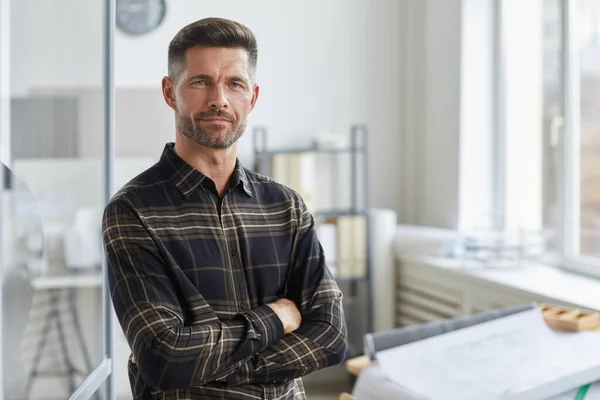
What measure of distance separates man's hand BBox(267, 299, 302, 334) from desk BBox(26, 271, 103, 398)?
1.24 ft

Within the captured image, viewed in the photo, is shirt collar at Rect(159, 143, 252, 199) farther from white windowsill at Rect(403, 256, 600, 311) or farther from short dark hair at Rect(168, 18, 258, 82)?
white windowsill at Rect(403, 256, 600, 311)

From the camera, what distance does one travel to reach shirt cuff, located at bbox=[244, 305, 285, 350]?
1.07 m

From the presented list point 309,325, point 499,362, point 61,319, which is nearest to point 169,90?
point 309,325

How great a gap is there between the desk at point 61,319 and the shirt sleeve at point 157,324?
0.69 feet

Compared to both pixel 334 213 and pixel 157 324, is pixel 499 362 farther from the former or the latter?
pixel 334 213

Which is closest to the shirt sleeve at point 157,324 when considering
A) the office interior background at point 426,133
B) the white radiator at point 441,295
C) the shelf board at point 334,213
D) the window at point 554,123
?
the office interior background at point 426,133

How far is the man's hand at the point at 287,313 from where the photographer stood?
1.11 m

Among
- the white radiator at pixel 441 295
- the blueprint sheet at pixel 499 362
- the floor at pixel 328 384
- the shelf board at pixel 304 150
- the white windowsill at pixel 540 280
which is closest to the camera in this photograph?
the blueprint sheet at pixel 499 362

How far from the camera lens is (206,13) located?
1363 millimetres

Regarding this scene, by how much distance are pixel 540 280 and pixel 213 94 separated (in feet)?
7.13

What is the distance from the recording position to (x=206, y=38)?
1017 millimetres

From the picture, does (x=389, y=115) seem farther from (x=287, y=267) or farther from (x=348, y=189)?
(x=287, y=267)

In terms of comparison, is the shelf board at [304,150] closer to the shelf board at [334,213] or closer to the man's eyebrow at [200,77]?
the shelf board at [334,213]

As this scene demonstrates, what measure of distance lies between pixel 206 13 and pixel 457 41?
2.54m
